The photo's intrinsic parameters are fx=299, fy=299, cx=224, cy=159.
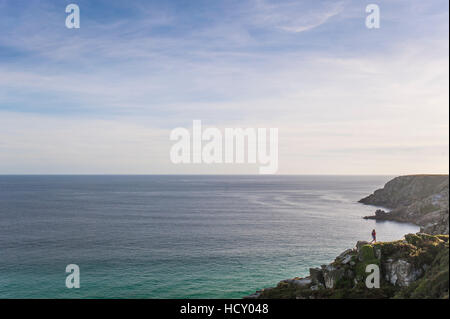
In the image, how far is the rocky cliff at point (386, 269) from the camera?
2539 cm

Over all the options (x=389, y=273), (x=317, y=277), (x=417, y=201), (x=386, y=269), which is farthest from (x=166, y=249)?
(x=417, y=201)

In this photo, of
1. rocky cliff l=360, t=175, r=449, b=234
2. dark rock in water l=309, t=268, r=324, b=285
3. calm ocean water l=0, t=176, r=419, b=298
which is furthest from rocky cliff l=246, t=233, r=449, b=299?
rocky cliff l=360, t=175, r=449, b=234

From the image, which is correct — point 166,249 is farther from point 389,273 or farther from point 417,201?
point 417,201

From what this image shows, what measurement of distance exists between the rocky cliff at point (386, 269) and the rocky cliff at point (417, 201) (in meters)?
32.4

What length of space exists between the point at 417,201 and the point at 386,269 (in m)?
89.0

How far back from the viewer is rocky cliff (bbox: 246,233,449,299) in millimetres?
25391

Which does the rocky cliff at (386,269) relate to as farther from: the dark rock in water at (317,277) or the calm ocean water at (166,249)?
the calm ocean water at (166,249)

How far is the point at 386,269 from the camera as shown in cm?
2800

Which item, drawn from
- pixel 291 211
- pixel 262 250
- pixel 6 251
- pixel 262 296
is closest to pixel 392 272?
pixel 262 296

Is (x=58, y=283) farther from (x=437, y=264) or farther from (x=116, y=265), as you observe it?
(x=437, y=264)

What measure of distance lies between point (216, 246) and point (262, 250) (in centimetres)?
1013

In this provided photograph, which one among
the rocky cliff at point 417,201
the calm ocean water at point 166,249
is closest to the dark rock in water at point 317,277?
the calm ocean water at point 166,249

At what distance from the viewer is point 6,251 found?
6191 cm
